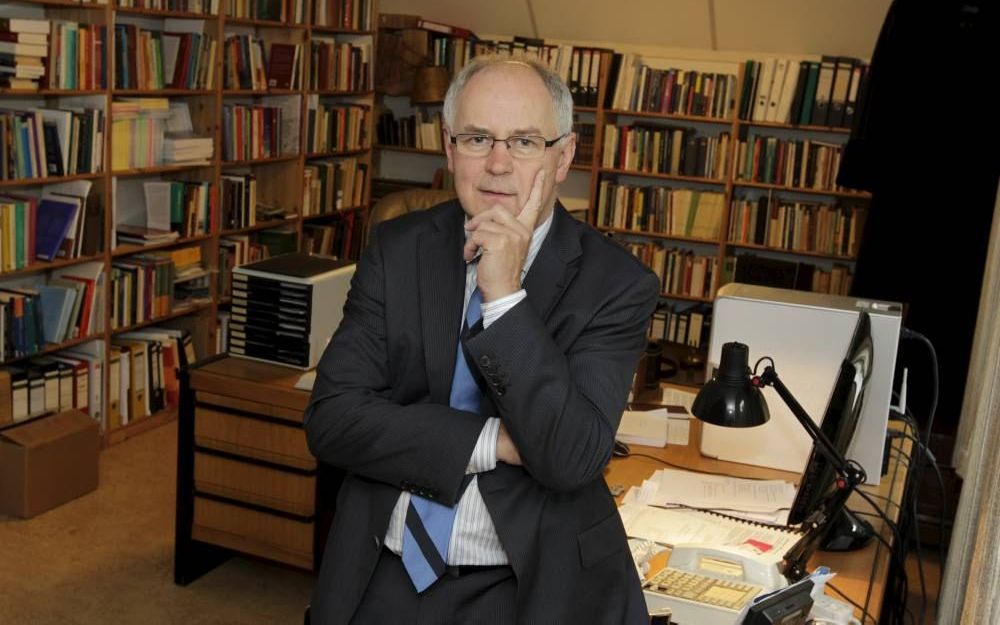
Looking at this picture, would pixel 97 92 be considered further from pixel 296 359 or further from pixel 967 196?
pixel 967 196

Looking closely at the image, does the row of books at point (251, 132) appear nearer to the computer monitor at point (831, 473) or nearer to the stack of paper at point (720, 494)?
the stack of paper at point (720, 494)

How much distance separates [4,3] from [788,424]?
11.9 ft

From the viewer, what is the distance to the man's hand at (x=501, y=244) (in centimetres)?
164

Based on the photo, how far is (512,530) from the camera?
5.44 feet

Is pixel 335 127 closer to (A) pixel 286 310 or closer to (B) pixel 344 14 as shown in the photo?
(B) pixel 344 14

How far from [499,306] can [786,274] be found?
531cm

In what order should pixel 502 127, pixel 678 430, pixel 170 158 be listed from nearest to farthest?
pixel 502 127
pixel 678 430
pixel 170 158

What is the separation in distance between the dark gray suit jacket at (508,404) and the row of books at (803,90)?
5271mm

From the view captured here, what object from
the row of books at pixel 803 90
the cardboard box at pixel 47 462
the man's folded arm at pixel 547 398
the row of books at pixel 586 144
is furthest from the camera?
the row of books at pixel 586 144

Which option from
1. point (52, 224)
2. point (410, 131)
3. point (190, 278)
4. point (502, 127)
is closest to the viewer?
point (502, 127)

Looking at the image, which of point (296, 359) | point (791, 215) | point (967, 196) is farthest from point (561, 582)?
point (791, 215)

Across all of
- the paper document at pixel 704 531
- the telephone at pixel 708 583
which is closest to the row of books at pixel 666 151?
the paper document at pixel 704 531

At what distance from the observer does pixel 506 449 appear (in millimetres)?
1688

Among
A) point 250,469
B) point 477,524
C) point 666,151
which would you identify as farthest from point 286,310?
point 666,151
